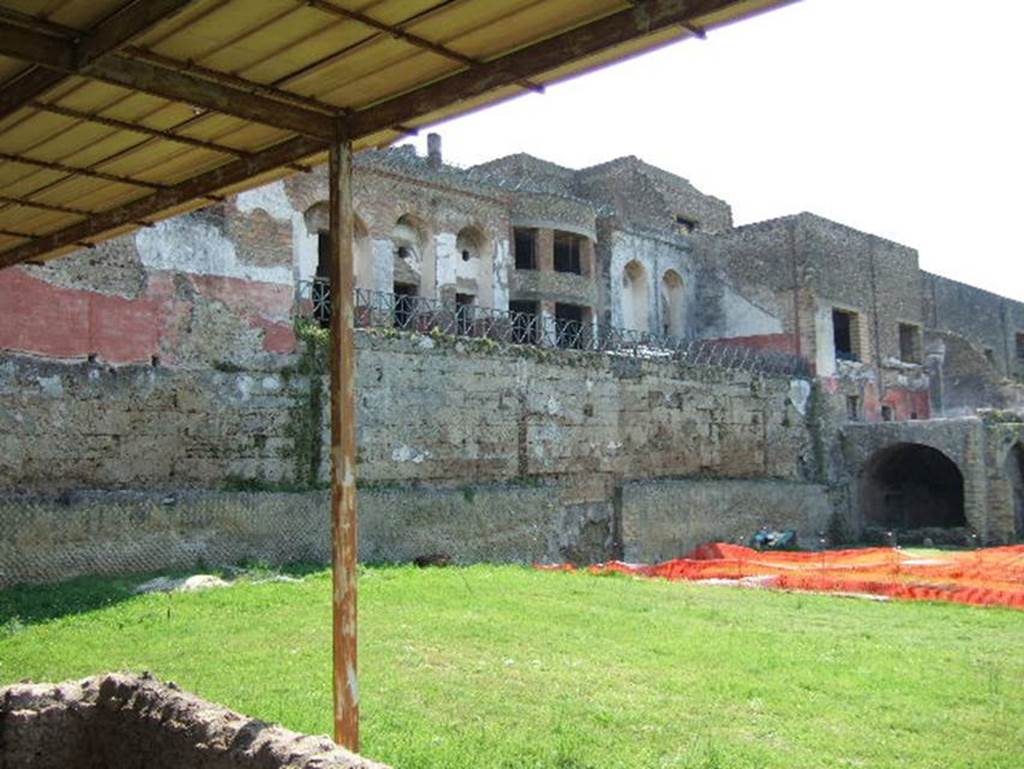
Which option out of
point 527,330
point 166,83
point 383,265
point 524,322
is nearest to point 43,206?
point 166,83

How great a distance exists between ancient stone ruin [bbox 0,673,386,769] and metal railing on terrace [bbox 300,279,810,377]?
12.1 metres

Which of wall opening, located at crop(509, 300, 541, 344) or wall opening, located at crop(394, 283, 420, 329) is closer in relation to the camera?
wall opening, located at crop(394, 283, 420, 329)

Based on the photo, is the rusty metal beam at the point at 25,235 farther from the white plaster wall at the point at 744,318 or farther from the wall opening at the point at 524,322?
the white plaster wall at the point at 744,318

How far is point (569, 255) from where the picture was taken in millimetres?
26828

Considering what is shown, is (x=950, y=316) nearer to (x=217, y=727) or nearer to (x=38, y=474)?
(x=38, y=474)

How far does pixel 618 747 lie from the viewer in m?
5.98

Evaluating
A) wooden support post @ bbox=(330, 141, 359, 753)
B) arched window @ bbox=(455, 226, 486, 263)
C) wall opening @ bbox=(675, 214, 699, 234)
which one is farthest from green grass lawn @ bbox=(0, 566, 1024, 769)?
wall opening @ bbox=(675, 214, 699, 234)

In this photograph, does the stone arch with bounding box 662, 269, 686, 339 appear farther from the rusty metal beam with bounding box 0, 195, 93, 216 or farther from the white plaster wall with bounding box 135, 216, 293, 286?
the rusty metal beam with bounding box 0, 195, 93, 216

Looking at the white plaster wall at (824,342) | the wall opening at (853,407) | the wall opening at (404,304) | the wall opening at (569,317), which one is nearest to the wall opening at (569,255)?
the wall opening at (569,317)

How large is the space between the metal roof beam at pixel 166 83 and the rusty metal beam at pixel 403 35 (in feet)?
3.16

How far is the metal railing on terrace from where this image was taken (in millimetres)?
18688

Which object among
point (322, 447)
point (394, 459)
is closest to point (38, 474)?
point (322, 447)

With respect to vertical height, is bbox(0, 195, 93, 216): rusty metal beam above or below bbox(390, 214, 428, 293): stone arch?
below

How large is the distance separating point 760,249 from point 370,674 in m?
23.2
